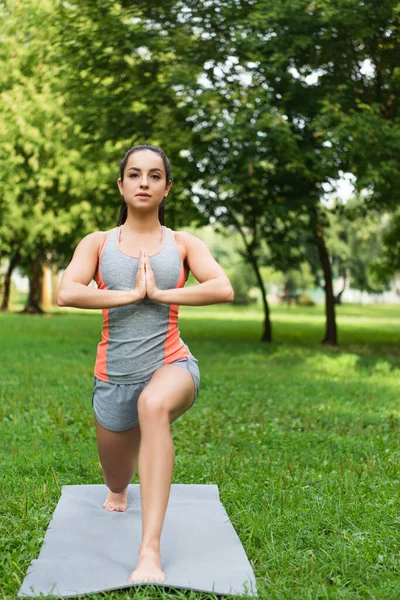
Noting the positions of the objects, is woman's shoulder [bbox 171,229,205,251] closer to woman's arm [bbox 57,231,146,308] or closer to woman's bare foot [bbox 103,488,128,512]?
woman's arm [bbox 57,231,146,308]

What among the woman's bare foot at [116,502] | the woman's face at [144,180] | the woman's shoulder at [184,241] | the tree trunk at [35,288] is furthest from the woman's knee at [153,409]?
the tree trunk at [35,288]

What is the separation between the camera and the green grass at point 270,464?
3893mm

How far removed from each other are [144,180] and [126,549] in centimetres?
195

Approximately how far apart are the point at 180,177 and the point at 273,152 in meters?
2.37

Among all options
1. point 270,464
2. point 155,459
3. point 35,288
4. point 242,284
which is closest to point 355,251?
point 242,284

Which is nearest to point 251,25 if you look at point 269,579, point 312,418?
point 312,418

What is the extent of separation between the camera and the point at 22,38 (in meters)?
22.2

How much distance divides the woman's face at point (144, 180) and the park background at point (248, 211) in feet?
6.24

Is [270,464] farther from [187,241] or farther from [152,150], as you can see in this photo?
[152,150]

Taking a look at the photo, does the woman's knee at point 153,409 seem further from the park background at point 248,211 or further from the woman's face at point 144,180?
the woman's face at point 144,180

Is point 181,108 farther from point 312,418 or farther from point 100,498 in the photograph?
point 100,498

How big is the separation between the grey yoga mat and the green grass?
8 centimetres

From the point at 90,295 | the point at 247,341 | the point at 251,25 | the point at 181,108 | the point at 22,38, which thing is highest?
the point at 22,38

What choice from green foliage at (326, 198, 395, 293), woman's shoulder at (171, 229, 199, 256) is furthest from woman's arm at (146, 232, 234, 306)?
green foliage at (326, 198, 395, 293)
